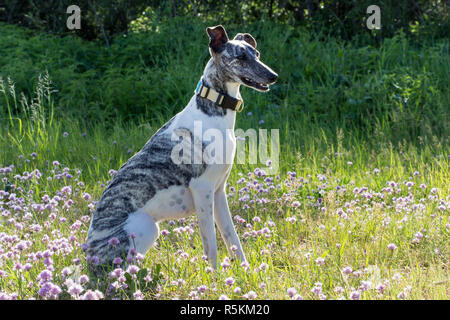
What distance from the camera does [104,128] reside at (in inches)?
319

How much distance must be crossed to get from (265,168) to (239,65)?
8.95ft

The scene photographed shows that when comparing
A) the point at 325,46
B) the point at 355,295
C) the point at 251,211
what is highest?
the point at 325,46

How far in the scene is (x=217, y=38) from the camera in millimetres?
4008

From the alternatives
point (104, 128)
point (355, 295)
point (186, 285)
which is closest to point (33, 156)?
point (104, 128)

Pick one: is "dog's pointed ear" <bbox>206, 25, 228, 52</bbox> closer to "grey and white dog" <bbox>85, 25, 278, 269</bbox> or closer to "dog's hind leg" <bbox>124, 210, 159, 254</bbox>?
"grey and white dog" <bbox>85, 25, 278, 269</bbox>

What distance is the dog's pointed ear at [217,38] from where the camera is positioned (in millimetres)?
3977

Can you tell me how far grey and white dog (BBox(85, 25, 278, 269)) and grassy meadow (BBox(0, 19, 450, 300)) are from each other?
172 millimetres

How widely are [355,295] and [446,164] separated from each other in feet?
12.1

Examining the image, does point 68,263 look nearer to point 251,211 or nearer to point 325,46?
point 251,211

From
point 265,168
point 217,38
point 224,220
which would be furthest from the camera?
point 265,168

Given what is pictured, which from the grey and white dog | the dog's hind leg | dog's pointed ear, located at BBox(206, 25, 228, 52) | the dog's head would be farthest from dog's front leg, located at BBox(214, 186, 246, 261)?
dog's pointed ear, located at BBox(206, 25, 228, 52)

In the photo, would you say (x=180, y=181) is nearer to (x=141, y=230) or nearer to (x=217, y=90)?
(x=141, y=230)

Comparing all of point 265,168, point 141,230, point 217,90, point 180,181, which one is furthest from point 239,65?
point 265,168

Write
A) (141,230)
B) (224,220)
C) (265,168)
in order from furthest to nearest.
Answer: (265,168), (224,220), (141,230)
